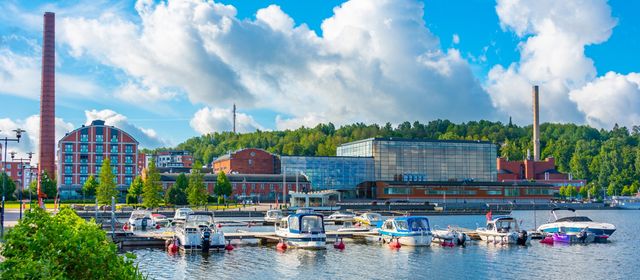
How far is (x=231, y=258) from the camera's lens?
52062mm

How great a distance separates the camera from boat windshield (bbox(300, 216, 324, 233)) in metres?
58.4

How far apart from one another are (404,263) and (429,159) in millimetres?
117874

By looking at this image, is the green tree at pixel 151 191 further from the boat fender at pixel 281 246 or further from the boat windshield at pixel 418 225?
the boat windshield at pixel 418 225

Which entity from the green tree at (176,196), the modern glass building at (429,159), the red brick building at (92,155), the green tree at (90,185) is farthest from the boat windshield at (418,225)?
the red brick building at (92,155)

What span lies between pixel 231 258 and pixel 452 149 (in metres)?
123

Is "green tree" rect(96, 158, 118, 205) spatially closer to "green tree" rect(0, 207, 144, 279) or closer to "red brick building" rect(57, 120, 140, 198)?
"red brick building" rect(57, 120, 140, 198)

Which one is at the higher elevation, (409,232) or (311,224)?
(311,224)

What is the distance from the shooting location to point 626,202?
190250mm

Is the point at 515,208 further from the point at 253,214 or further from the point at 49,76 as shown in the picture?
the point at 49,76

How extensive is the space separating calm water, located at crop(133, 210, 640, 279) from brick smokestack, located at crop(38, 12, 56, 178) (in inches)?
3634

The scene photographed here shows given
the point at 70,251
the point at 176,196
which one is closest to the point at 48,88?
the point at 176,196

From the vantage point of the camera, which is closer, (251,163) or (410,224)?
(410,224)

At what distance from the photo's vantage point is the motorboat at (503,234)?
6344 cm

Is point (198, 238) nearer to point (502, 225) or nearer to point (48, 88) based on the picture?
point (502, 225)
